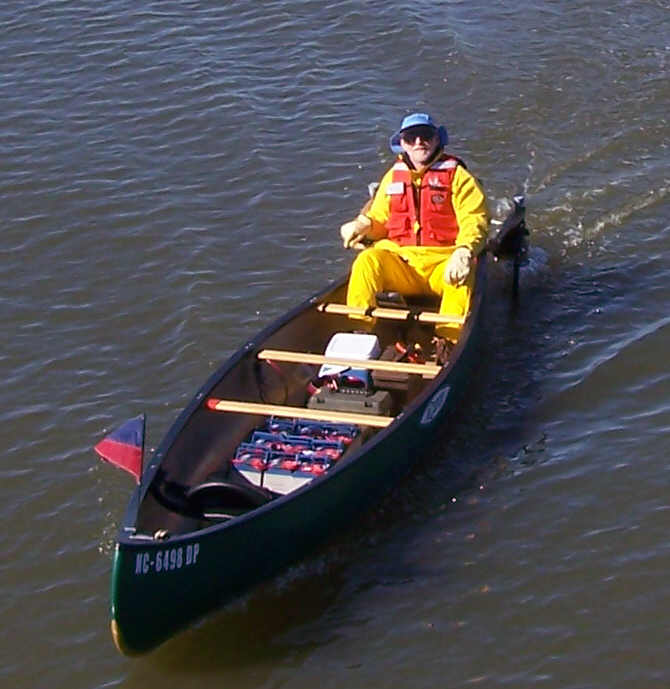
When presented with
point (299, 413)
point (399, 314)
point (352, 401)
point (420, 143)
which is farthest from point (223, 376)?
point (420, 143)

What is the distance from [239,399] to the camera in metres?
10.6

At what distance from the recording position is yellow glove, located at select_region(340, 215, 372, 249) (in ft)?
38.4

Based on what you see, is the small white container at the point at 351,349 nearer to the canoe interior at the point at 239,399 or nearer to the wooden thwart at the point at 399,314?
the wooden thwart at the point at 399,314

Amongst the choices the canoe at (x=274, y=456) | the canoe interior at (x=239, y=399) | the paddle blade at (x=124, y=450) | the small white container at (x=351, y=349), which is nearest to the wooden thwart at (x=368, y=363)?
the canoe at (x=274, y=456)

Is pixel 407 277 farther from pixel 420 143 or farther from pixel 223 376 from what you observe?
pixel 223 376

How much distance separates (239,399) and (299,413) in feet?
2.19

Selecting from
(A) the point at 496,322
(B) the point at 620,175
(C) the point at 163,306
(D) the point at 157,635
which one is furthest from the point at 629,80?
(D) the point at 157,635

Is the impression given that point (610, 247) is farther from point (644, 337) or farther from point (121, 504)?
point (121, 504)

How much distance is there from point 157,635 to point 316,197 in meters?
6.37

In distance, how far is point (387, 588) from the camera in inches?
377

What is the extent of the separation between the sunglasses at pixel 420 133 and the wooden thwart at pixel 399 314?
1.32 metres

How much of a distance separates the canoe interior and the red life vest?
52 centimetres

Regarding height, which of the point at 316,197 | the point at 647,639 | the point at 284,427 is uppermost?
the point at 316,197

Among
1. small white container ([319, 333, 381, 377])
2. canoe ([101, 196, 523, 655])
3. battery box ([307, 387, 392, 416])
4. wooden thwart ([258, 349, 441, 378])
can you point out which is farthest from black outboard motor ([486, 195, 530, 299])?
battery box ([307, 387, 392, 416])
